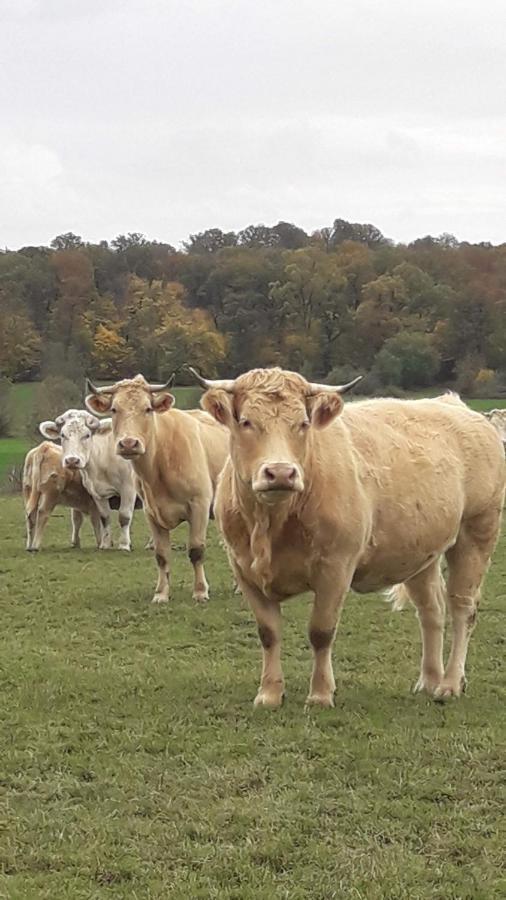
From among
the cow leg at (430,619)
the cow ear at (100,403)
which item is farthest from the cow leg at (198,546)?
the cow leg at (430,619)

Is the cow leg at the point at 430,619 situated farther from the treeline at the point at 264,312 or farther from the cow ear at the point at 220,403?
the treeline at the point at 264,312

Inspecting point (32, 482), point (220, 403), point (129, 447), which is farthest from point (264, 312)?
point (220, 403)

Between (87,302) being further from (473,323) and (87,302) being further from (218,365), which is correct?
(473,323)

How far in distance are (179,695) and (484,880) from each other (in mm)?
3311

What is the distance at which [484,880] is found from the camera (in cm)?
400

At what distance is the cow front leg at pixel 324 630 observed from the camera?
6379 mm

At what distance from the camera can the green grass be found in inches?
162

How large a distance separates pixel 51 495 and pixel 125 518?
159cm

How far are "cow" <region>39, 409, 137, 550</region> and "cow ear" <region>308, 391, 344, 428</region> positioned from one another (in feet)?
34.5

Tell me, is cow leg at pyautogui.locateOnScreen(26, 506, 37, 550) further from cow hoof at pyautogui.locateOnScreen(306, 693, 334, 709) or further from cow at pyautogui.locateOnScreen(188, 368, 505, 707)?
cow hoof at pyautogui.locateOnScreen(306, 693, 334, 709)

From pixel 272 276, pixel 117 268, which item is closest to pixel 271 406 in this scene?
pixel 272 276

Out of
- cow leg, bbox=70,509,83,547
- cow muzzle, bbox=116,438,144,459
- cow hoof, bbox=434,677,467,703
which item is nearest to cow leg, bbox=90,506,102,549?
cow leg, bbox=70,509,83,547

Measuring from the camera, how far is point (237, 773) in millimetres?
5305

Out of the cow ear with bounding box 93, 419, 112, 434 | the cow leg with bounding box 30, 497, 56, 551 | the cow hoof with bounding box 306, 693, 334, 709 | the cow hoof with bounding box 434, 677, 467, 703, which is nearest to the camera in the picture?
the cow hoof with bounding box 306, 693, 334, 709
